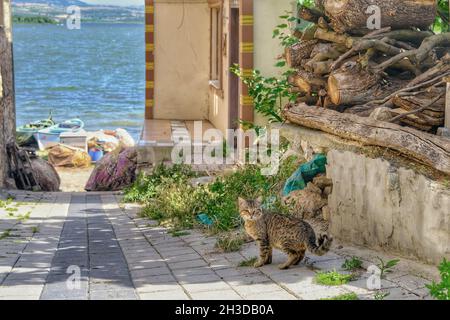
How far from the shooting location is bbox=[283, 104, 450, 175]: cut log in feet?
24.8

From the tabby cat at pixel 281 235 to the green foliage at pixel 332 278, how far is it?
1.25 feet

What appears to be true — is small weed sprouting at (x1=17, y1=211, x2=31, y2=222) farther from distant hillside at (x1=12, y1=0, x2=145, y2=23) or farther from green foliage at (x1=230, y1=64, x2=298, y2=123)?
distant hillside at (x1=12, y1=0, x2=145, y2=23)

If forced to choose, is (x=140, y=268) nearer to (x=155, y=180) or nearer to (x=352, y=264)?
(x=352, y=264)

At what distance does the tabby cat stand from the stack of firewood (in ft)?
4.86

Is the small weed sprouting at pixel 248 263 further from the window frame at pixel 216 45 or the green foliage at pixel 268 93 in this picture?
the window frame at pixel 216 45

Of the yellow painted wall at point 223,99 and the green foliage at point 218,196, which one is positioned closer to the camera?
the green foliage at point 218,196

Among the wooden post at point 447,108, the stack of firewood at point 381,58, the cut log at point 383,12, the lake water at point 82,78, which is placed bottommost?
the lake water at point 82,78

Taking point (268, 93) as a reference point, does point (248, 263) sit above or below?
below

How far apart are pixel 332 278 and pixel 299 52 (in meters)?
3.98

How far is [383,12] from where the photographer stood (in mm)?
9188

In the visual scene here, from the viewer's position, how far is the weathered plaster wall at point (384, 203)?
7.25 meters

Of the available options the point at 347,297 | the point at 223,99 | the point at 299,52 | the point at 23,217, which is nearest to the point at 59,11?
the point at 223,99

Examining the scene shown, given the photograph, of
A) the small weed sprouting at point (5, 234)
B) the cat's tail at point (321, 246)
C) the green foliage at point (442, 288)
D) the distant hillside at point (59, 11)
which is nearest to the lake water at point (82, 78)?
the distant hillside at point (59, 11)
